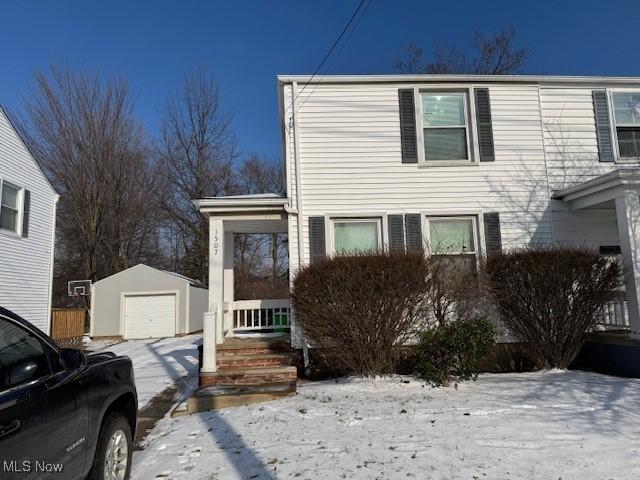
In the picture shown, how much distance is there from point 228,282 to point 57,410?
7.35m

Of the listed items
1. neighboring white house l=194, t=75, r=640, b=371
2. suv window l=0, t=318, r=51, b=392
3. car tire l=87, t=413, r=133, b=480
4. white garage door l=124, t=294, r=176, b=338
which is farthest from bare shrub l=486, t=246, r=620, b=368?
white garage door l=124, t=294, r=176, b=338

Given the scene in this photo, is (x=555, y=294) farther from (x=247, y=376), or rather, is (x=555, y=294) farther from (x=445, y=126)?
(x=247, y=376)

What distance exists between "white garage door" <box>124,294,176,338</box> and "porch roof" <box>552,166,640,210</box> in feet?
55.0

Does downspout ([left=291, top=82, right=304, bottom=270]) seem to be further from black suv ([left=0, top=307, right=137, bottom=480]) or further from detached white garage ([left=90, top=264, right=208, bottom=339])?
detached white garage ([left=90, top=264, right=208, bottom=339])

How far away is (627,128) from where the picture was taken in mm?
9477

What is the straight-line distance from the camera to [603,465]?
364 cm

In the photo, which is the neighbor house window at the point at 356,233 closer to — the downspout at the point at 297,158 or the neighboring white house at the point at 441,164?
the neighboring white house at the point at 441,164

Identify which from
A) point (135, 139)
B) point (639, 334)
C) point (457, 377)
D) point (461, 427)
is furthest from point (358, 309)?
point (135, 139)

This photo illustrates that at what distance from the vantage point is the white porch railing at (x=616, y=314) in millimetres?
7922

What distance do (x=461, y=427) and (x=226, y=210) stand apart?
19.1ft

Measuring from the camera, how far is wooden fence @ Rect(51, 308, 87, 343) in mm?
18630

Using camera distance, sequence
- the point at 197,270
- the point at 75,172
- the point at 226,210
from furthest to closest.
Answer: the point at 197,270 → the point at 75,172 → the point at 226,210

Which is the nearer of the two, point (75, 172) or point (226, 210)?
point (226, 210)

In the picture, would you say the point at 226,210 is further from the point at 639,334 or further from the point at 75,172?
the point at 75,172
